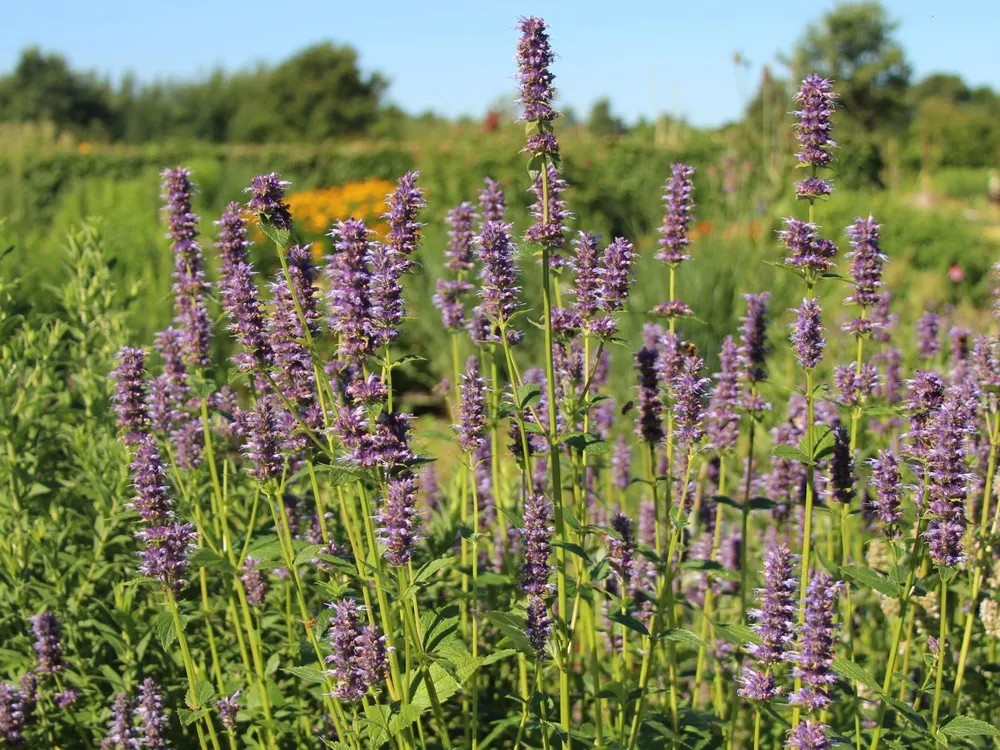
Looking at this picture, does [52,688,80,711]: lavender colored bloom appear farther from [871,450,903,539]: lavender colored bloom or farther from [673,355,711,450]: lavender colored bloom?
[871,450,903,539]: lavender colored bloom

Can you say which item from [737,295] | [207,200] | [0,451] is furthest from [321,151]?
[0,451]

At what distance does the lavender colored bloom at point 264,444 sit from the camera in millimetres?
2447

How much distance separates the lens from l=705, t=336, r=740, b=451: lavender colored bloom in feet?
9.91

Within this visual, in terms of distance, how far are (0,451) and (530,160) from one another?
237 cm

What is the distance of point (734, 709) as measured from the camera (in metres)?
2.76

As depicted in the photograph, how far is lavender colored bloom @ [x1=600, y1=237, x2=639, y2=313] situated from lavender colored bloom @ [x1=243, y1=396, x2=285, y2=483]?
89cm

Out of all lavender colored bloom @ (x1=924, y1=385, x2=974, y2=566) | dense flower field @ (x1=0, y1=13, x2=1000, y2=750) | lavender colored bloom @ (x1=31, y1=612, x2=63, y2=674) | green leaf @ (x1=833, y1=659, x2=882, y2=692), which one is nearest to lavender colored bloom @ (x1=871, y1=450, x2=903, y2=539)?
dense flower field @ (x1=0, y1=13, x2=1000, y2=750)

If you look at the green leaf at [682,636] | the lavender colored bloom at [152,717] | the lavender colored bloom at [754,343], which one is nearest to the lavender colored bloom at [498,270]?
the green leaf at [682,636]

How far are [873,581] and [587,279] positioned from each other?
1.00 m

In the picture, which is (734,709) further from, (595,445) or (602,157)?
(602,157)

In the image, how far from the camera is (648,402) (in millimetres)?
2785

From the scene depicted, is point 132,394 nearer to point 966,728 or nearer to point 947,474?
point 947,474

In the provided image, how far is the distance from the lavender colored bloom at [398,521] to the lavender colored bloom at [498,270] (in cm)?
52

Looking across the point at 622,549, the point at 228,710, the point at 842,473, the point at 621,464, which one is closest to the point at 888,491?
the point at 842,473
